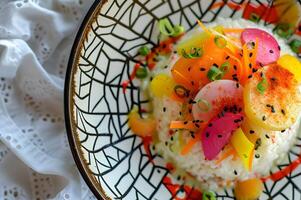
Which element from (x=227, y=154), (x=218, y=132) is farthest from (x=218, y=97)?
(x=227, y=154)

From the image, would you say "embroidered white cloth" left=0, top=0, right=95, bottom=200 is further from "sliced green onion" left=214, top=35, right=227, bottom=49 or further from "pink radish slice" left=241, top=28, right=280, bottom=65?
"pink radish slice" left=241, top=28, right=280, bottom=65

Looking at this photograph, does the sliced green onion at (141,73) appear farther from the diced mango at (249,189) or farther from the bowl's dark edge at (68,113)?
the diced mango at (249,189)

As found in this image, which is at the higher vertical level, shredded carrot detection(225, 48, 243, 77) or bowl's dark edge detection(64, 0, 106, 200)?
shredded carrot detection(225, 48, 243, 77)

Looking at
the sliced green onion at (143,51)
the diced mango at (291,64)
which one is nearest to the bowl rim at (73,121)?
the sliced green onion at (143,51)

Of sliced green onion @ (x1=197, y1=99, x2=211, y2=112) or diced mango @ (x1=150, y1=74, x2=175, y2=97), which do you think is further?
diced mango @ (x1=150, y1=74, x2=175, y2=97)

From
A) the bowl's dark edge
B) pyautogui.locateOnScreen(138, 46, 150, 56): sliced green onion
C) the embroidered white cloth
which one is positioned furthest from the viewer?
pyautogui.locateOnScreen(138, 46, 150, 56): sliced green onion

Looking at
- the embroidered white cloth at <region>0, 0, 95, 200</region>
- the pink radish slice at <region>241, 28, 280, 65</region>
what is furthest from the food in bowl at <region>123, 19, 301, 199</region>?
the embroidered white cloth at <region>0, 0, 95, 200</region>

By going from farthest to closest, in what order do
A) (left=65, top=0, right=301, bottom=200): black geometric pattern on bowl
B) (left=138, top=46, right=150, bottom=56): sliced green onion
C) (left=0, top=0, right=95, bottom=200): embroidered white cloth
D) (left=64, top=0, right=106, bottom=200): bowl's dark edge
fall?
(left=138, top=46, right=150, bottom=56): sliced green onion → (left=0, top=0, right=95, bottom=200): embroidered white cloth → (left=65, top=0, right=301, bottom=200): black geometric pattern on bowl → (left=64, top=0, right=106, bottom=200): bowl's dark edge
